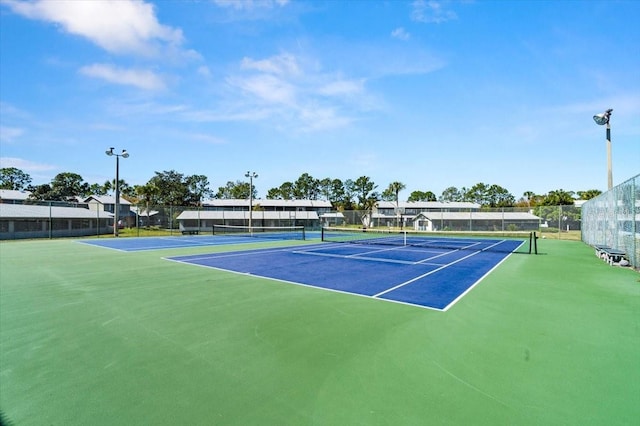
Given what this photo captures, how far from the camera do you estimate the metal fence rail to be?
34.2 ft

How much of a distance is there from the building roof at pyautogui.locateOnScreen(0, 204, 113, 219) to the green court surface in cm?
2942

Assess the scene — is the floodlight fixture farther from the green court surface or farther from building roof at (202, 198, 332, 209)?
building roof at (202, 198, 332, 209)

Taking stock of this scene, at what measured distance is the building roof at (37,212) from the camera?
29366mm

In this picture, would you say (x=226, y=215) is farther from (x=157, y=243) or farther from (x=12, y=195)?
(x=12, y=195)

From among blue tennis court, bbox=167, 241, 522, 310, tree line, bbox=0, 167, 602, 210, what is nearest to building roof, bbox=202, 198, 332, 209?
tree line, bbox=0, 167, 602, 210

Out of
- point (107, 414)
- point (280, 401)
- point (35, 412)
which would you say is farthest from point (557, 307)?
point (35, 412)

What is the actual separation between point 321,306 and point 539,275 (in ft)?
25.8

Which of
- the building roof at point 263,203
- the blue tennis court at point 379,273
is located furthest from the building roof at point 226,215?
the blue tennis court at point 379,273

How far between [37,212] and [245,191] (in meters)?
65.0

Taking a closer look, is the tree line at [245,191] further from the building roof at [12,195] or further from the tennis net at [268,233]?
the tennis net at [268,233]

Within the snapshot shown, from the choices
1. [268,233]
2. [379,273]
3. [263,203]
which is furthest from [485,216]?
[263,203]

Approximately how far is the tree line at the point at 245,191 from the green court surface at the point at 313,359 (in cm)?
6384


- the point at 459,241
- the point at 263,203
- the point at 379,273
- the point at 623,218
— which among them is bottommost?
the point at 459,241

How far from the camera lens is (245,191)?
314ft
